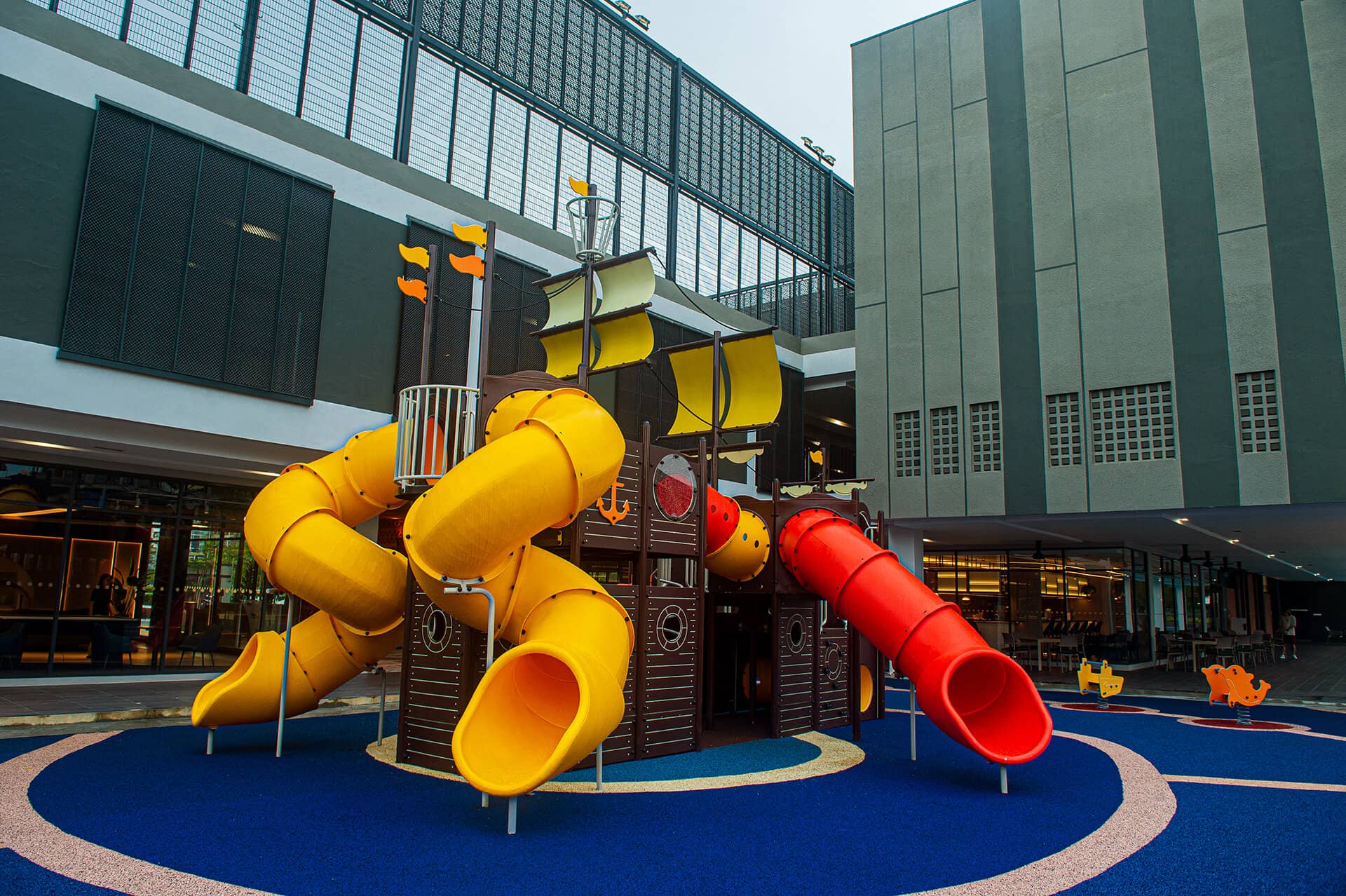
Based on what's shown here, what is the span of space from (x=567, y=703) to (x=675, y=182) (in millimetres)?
18356

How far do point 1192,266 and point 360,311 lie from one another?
15.5 metres

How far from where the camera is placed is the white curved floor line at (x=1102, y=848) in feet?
16.1

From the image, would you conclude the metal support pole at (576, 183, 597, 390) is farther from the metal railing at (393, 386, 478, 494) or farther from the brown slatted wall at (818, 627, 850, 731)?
the brown slatted wall at (818, 627, 850, 731)

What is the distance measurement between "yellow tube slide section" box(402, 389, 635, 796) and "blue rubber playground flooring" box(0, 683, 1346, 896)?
2.10ft

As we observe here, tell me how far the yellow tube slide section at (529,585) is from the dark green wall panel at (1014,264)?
13.3 m

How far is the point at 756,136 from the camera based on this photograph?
2575cm

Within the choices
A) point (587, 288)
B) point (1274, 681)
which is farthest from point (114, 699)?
point (1274, 681)

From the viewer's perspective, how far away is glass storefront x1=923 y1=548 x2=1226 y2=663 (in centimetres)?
2250

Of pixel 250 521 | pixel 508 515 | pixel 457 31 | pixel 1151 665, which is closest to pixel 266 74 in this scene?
pixel 457 31

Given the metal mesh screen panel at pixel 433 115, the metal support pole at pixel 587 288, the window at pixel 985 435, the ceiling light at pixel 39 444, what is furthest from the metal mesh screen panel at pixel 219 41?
the window at pixel 985 435

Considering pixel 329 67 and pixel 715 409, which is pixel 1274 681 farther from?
pixel 329 67

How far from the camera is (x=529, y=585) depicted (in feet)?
22.7

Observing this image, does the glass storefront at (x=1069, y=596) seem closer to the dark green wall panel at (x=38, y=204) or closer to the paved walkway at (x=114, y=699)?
the paved walkway at (x=114, y=699)

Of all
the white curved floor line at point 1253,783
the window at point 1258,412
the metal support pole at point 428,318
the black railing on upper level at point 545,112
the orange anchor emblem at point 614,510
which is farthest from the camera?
the window at point 1258,412
